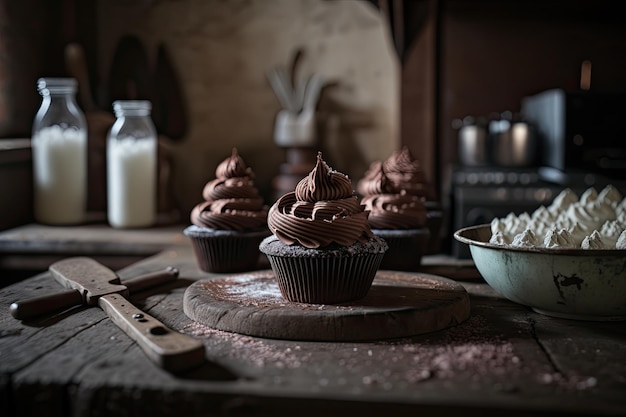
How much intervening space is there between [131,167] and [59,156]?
0.39 meters

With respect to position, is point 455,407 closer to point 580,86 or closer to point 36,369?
point 36,369

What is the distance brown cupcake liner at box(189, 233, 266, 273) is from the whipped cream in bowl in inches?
24.8

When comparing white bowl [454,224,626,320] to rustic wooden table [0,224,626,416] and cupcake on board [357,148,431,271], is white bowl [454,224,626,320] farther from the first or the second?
cupcake on board [357,148,431,271]

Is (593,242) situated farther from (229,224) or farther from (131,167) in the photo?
(131,167)

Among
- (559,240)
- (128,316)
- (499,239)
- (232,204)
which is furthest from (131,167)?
(559,240)

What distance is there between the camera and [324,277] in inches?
59.9

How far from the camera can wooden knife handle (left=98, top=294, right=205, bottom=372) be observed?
118 cm

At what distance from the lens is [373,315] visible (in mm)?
1397

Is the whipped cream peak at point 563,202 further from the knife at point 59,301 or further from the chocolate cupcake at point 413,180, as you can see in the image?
the knife at point 59,301

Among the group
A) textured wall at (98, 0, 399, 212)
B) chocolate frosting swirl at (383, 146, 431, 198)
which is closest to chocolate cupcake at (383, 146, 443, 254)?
chocolate frosting swirl at (383, 146, 431, 198)

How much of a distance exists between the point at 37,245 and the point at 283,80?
71.6 inches

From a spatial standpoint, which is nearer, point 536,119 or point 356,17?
point 536,119

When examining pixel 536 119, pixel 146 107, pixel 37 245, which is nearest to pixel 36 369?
pixel 37 245

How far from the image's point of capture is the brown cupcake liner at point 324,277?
1518 mm
